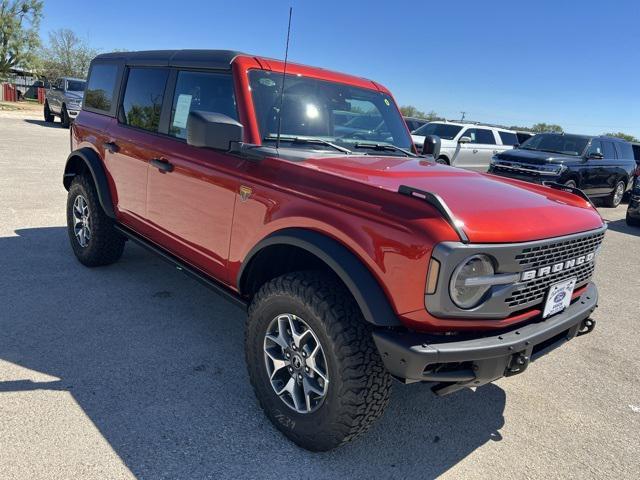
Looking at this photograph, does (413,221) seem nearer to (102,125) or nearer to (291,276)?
(291,276)

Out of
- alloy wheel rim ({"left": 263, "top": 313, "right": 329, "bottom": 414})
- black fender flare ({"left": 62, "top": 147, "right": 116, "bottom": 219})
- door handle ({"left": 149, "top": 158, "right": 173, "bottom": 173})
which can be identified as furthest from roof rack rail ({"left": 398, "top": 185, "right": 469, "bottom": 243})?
black fender flare ({"left": 62, "top": 147, "right": 116, "bottom": 219})

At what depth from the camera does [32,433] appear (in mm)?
2525

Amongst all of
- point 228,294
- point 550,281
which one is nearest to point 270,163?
point 228,294

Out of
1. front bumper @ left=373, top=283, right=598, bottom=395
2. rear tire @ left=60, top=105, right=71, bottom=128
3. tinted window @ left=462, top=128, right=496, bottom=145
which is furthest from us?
rear tire @ left=60, top=105, right=71, bottom=128

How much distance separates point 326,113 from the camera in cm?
347

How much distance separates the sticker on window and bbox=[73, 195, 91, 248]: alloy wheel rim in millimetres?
1665

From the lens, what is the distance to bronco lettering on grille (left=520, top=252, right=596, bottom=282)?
236cm

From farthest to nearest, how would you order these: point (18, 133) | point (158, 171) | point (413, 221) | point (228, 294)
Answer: point (18, 133)
point (158, 171)
point (228, 294)
point (413, 221)

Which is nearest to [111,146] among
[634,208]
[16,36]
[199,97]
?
[199,97]

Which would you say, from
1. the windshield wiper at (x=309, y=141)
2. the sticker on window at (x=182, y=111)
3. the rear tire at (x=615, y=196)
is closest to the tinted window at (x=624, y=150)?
the rear tire at (x=615, y=196)

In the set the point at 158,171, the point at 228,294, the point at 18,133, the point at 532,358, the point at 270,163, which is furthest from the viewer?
the point at 18,133

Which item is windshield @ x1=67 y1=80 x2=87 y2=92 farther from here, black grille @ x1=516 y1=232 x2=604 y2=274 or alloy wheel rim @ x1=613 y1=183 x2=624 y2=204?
black grille @ x1=516 y1=232 x2=604 y2=274

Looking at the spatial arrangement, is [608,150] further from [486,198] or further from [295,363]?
[295,363]

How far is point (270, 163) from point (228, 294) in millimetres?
927
